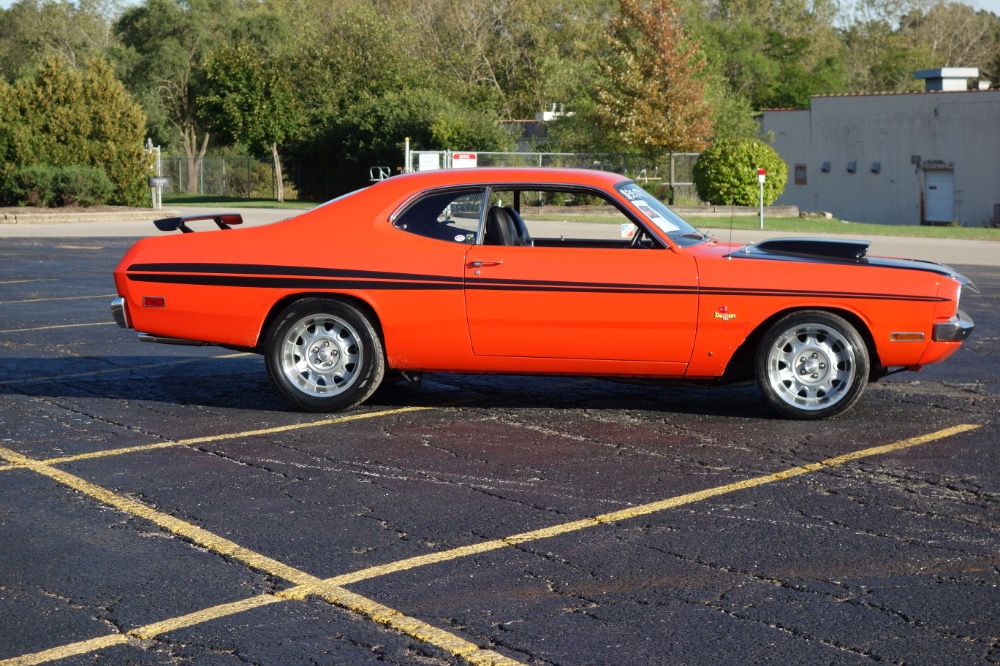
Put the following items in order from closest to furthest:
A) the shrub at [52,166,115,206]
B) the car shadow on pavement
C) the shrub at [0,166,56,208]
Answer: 1. the car shadow on pavement
2. the shrub at [0,166,56,208]
3. the shrub at [52,166,115,206]

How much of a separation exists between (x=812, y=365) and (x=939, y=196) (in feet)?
142

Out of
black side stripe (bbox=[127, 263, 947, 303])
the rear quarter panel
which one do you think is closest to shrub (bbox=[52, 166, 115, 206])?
black side stripe (bbox=[127, 263, 947, 303])

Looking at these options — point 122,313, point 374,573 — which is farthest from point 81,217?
point 374,573

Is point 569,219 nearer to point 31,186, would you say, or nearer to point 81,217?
point 81,217

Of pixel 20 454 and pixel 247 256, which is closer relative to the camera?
pixel 20 454

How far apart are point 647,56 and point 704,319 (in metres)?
35.7

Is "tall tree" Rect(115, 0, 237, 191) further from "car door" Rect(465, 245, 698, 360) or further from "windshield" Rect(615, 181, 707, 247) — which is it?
"car door" Rect(465, 245, 698, 360)

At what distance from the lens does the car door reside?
8125mm

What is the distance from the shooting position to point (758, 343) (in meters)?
8.28

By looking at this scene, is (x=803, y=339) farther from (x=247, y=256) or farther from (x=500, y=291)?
(x=247, y=256)

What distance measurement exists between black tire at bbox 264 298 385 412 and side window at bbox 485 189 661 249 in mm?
1126

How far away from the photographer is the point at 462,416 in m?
8.62

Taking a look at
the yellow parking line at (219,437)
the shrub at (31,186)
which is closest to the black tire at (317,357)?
the yellow parking line at (219,437)

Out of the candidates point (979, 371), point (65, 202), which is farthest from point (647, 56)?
point (979, 371)
